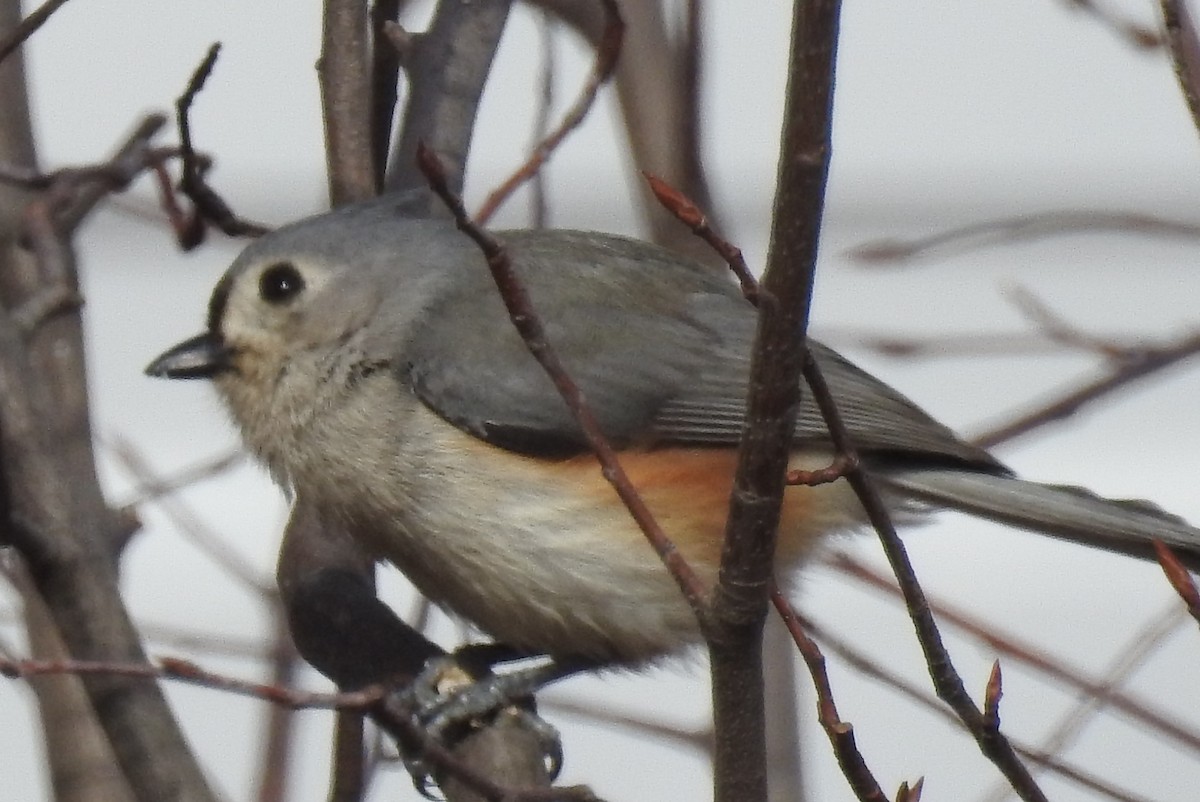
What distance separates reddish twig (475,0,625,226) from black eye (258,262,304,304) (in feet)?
1.06

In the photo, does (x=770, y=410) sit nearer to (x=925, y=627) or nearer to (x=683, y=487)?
(x=925, y=627)

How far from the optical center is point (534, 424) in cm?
252

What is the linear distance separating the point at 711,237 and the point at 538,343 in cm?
21

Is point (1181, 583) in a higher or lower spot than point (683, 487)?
higher

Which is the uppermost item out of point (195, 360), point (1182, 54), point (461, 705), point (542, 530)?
point (1182, 54)

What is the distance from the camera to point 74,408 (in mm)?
2410

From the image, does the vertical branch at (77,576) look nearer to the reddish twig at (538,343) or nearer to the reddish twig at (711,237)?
the reddish twig at (538,343)

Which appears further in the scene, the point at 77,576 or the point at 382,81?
the point at 382,81

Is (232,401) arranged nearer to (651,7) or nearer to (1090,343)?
(651,7)

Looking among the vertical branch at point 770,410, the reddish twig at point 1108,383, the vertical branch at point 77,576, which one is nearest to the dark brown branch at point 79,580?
the vertical branch at point 77,576

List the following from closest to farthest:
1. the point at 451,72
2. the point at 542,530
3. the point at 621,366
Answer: the point at 542,530
the point at 621,366
the point at 451,72

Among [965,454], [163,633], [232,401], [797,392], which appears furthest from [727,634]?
[163,633]

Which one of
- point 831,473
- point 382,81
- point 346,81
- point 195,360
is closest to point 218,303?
point 195,360

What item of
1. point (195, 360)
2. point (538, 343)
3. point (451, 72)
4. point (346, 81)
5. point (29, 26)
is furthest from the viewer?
point (451, 72)
